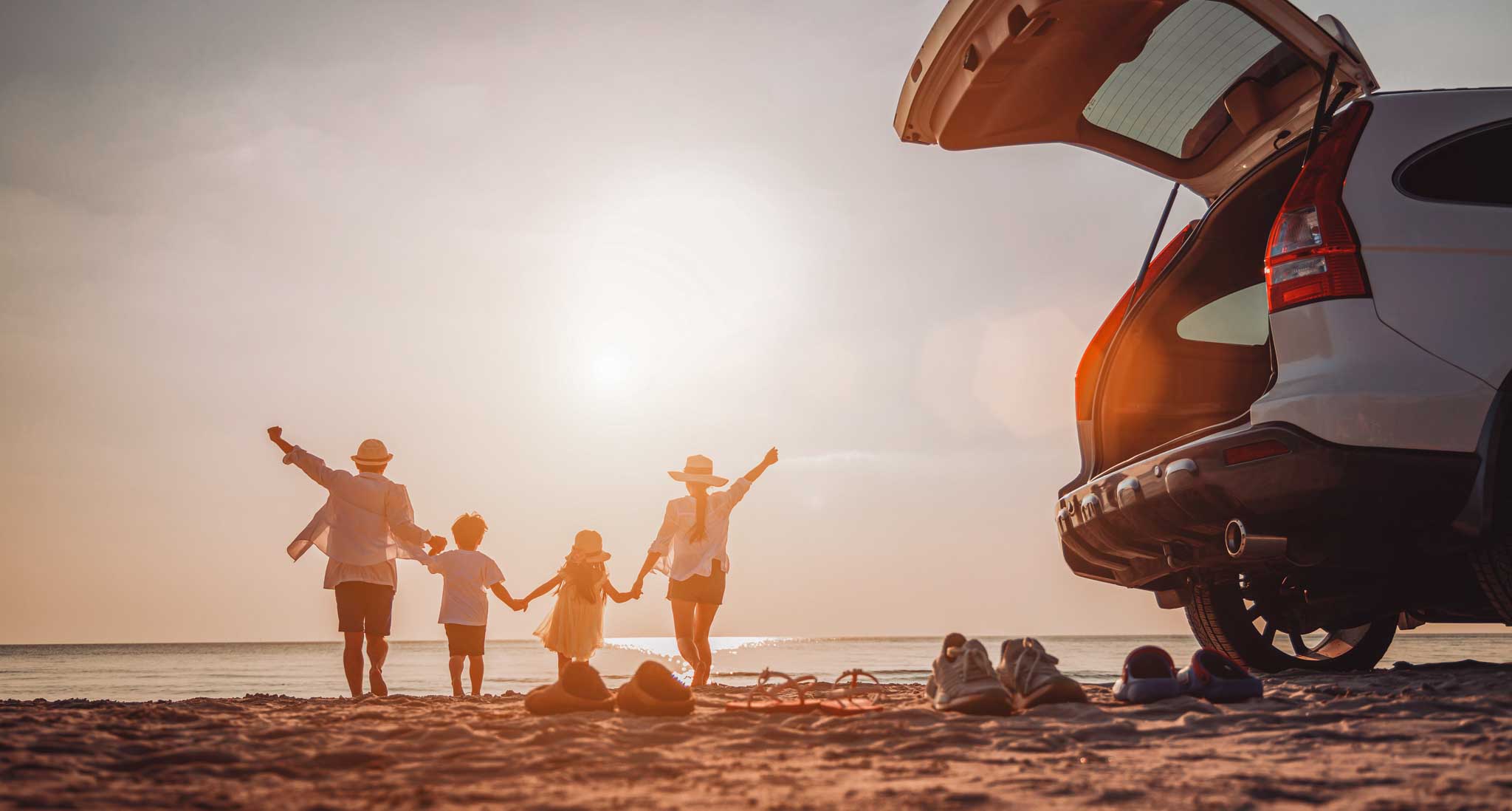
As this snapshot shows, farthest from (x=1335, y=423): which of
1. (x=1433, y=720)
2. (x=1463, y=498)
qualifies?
(x=1433, y=720)

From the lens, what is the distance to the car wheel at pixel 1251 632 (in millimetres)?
5133

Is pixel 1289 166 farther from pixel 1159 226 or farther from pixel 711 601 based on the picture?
pixel 711 601

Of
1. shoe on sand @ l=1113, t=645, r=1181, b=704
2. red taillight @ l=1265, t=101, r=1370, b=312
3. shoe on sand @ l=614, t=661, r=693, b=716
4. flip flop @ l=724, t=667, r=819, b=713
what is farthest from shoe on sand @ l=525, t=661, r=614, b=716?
red taillight @ l=1265, t=101, r=1370, b=312

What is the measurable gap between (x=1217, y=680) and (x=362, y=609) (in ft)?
16.9

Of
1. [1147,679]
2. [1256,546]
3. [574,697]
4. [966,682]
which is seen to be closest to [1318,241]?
[1256,546]

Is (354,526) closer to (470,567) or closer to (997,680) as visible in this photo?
(470,567)

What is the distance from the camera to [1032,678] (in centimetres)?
378

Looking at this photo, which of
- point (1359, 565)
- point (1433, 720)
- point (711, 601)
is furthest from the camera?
point (711, 601)

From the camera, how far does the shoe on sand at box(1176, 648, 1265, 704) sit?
3729 mm

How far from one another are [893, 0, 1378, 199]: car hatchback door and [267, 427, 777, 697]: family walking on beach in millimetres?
3234

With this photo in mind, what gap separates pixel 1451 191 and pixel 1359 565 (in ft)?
4.99

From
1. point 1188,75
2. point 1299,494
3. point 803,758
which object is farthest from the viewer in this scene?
point 1188,75

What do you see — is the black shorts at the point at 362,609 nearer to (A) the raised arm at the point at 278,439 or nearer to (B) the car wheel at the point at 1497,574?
(A) the raised arm at the point at 278,439

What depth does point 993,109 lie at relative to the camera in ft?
15.6
